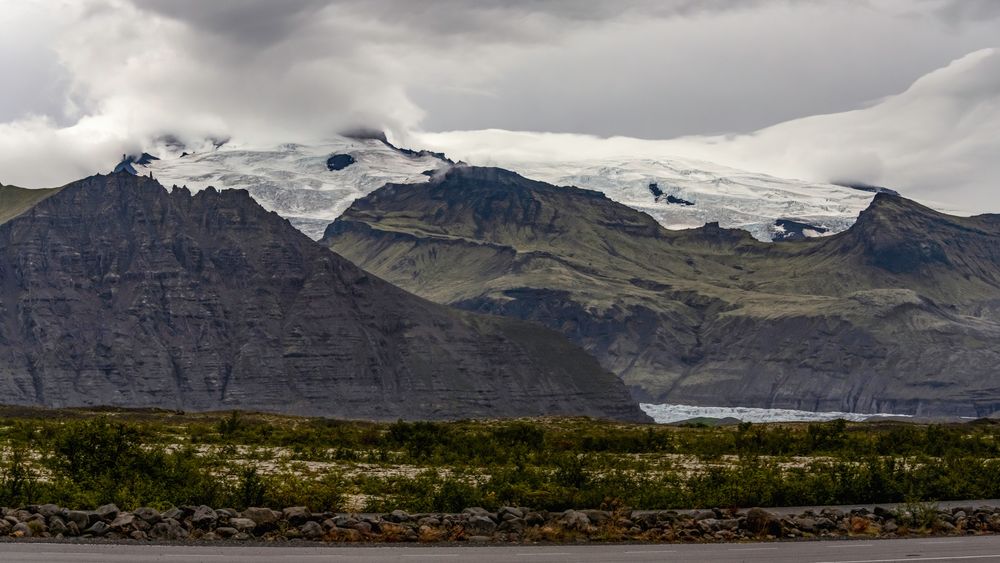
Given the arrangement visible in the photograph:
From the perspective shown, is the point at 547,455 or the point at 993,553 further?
the point at 547,455

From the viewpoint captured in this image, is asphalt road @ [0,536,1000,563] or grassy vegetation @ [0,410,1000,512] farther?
grassy vegetation @ [0,410,1000,512]

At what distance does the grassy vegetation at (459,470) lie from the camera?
2197 inches

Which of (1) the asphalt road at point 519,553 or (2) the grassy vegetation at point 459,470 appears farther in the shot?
(2) the grassy vegetation at point 459,470

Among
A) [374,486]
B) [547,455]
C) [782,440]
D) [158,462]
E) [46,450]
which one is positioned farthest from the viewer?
[782,440]

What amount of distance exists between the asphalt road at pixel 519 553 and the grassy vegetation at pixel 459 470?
897cm

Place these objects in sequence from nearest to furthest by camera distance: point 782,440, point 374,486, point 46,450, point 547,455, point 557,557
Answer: point 557,557 < point 374,486 < point 46,450 < point 547,455 < point 782,440

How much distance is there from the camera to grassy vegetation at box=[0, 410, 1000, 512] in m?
55.8

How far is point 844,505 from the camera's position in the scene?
61188 mm

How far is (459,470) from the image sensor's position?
73.8 metres

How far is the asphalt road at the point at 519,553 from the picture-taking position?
4144 cm

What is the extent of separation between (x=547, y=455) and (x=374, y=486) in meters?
20.9

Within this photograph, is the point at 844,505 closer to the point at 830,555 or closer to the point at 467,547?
the point at 830,555

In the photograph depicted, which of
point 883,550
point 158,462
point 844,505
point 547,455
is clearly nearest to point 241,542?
point 158,462

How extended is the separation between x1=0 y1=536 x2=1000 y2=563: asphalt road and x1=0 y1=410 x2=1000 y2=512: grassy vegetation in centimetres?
897
